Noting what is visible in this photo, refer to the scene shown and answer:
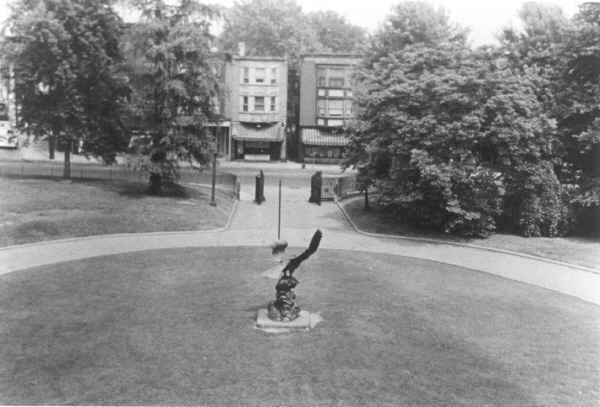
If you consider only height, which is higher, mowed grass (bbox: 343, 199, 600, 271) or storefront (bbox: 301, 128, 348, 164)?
storefront (bbox: 301, 128, 348, 164)

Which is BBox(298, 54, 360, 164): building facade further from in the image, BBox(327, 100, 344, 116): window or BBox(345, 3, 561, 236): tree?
BBox(345, 3, 561, 236): tree

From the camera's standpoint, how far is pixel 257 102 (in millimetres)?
52062

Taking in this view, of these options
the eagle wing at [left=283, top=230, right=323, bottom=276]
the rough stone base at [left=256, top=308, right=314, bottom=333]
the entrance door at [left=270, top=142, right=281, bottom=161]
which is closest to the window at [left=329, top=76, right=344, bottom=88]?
the entrance door at [left=270, top=142, right=281, bottom=161]

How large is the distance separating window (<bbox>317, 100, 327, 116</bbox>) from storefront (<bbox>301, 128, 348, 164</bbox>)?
167cm

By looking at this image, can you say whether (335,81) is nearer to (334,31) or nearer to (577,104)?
(334,31)

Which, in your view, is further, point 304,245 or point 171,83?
point 171,83

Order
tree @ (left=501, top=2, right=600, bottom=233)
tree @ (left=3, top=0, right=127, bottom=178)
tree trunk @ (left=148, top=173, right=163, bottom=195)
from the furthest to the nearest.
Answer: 1. tree trunk @ (left=148, top=173, right=163, bottom=195)
2. tree @ (left=3, top=0, right=127, bottom=178)
3. tree @ (left=501, top=2, right=600, bottom=233)

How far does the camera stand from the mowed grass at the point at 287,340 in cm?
925

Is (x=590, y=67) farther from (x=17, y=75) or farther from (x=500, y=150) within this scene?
(x=17, y=75)

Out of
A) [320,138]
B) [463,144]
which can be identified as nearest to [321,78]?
[320,138]

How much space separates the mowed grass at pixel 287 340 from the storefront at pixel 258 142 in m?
34.1

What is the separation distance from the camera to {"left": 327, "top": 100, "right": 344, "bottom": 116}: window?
52.2 meters

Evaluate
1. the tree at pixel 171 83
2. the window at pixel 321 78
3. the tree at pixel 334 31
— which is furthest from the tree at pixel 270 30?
the tree at pixel 171 83

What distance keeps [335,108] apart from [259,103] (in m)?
7.18
